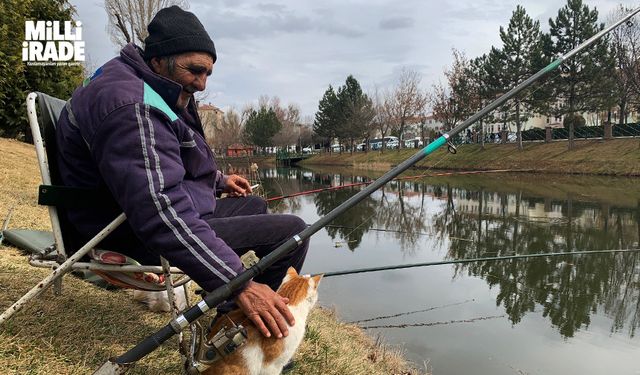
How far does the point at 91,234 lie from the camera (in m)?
1.88

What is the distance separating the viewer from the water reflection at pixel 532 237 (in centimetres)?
605

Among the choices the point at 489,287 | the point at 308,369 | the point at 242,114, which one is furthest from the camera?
the point at 242,114

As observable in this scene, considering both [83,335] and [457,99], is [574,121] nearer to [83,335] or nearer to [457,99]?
[457,99]

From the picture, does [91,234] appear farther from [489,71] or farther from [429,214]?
[489,71]

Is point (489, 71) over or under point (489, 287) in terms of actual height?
over

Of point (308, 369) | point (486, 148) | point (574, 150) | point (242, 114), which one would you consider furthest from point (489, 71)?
point (242, 114)

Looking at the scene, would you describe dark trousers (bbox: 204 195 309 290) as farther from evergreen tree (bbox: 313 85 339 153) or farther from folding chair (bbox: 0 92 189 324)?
evergreen tree (bbox: 313 85 339 153)

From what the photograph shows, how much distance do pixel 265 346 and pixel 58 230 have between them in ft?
3.43

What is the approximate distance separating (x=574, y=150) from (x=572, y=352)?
27810 mm

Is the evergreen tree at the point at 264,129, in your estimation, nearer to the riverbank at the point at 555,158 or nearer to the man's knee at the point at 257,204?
the riverbank at the point at 555,158

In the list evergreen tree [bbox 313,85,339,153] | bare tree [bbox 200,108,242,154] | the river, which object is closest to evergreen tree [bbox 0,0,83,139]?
the river

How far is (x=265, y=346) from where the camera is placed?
1.68 m

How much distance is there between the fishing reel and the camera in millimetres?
1587

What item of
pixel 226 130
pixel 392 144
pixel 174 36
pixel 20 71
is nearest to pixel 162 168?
pixel 174 36
